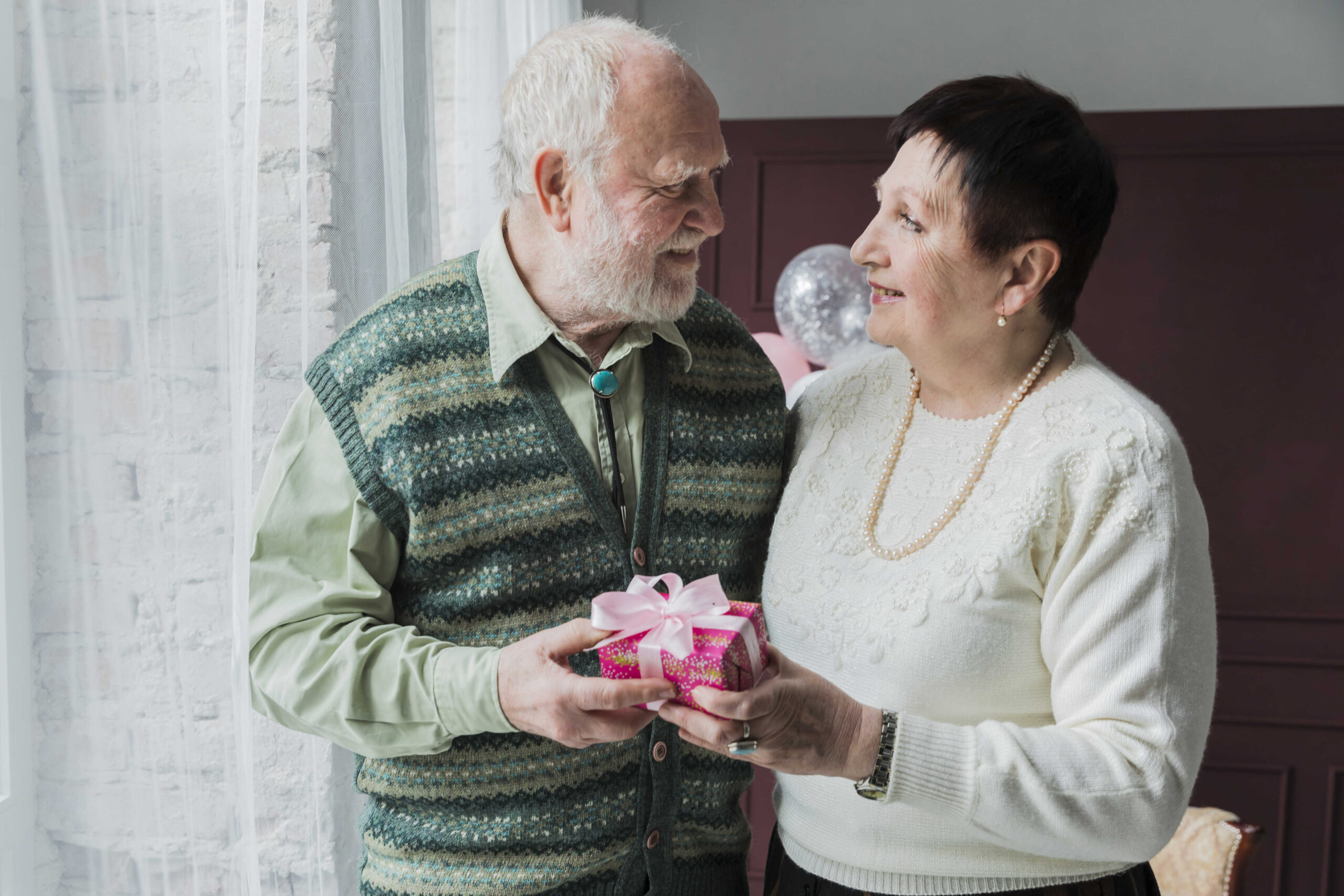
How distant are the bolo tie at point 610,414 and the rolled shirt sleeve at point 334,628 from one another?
0.83 ft

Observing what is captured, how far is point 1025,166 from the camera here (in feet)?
4.13

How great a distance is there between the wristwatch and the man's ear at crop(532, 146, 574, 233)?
0.70 metres

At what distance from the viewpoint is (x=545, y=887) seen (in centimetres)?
126

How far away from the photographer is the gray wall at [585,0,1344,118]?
3.40m

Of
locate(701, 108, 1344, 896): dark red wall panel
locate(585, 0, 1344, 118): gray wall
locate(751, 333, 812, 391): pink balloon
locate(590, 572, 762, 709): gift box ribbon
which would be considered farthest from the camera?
locate(585, 0, 1344, 118): gray wall

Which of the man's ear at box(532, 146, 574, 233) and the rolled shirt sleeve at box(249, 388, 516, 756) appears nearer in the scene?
the rolled shirt sleeve at box(249, 388, 516, 756)

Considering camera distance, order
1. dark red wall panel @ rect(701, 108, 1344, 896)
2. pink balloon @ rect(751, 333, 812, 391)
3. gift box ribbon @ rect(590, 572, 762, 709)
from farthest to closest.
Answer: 1. dark red wall panel @ rect(701, 108, 1344, 896)
2. pink balloon @ rect(751, 333, 812, 391)
3. gift box ribbon @ rect(590, 572, 762, 709)

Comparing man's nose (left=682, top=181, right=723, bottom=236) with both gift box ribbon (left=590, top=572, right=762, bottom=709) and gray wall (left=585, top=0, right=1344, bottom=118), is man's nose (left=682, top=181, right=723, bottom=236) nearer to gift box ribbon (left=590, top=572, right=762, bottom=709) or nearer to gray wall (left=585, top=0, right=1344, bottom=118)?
gift box ribbon (left=590, top=572, right=762, bottom=709)

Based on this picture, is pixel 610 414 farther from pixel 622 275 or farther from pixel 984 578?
pixel 984 578

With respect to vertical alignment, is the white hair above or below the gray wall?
below

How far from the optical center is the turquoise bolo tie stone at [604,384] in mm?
1306

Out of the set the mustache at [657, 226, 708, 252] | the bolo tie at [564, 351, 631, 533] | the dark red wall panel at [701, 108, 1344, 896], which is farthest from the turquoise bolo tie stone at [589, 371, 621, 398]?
the dark red wall panel at [701, 108, 1344, 896]

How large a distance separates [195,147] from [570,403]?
1.70ft

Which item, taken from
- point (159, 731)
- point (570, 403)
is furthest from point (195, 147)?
point (159, 731)
